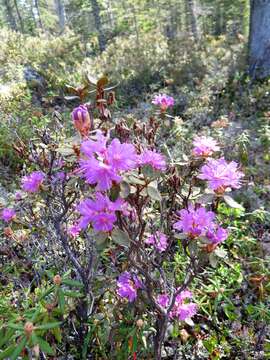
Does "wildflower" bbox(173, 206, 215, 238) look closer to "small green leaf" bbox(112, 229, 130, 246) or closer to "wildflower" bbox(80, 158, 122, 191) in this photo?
"small green leaf" bbox(112, 229, 130, 246)

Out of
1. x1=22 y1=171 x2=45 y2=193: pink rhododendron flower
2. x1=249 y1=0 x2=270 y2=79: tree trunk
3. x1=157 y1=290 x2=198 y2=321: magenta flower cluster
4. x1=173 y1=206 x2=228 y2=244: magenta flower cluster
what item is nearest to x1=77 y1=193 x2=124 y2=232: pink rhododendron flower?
x1=173 y1=206 x2=228 y2=244: magenta flower cluster

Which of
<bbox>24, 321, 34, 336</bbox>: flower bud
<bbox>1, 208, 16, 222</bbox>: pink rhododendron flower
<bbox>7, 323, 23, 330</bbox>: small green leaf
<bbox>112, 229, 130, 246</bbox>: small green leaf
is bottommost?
<bbox>1, 208, 16, 222</bbox>: pink rhododendron flower

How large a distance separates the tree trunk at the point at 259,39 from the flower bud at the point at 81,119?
657cm

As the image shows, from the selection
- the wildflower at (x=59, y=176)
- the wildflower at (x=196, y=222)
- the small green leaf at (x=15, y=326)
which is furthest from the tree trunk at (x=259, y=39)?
the small green leaf at (x=15, y=326)

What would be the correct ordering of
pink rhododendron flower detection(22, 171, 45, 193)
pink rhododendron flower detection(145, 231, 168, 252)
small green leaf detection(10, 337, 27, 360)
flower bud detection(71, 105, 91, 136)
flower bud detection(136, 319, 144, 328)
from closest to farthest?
small green leaf detection(10, 337, 27, 360), flower bud detection(71, 105, 91, 136), pink rhododendron flower detection(22, 171, 45, 193), flower bud detection(136, 319, 144, 328), pink rhododendron flower detection(145, 231, 168, 252)

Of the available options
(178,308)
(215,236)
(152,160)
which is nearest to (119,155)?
(152,160)

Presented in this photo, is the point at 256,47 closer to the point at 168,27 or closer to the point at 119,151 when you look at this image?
the point at 119,151

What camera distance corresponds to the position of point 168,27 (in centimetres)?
1445

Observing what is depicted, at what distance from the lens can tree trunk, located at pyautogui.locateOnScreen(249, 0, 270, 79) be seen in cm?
689

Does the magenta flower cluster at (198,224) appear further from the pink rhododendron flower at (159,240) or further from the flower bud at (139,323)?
the flower bud at (139,323)

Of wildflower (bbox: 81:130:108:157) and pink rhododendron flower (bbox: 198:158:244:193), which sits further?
pink rhododendron flower (bbox: 198:158:244:193)

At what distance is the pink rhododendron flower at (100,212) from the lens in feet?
4.44

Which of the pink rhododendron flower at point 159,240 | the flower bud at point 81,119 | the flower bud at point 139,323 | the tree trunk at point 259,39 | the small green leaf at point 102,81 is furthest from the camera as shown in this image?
the tree trunk at point 259,39

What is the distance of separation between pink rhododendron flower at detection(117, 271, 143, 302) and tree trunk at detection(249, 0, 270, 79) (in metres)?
6.34
